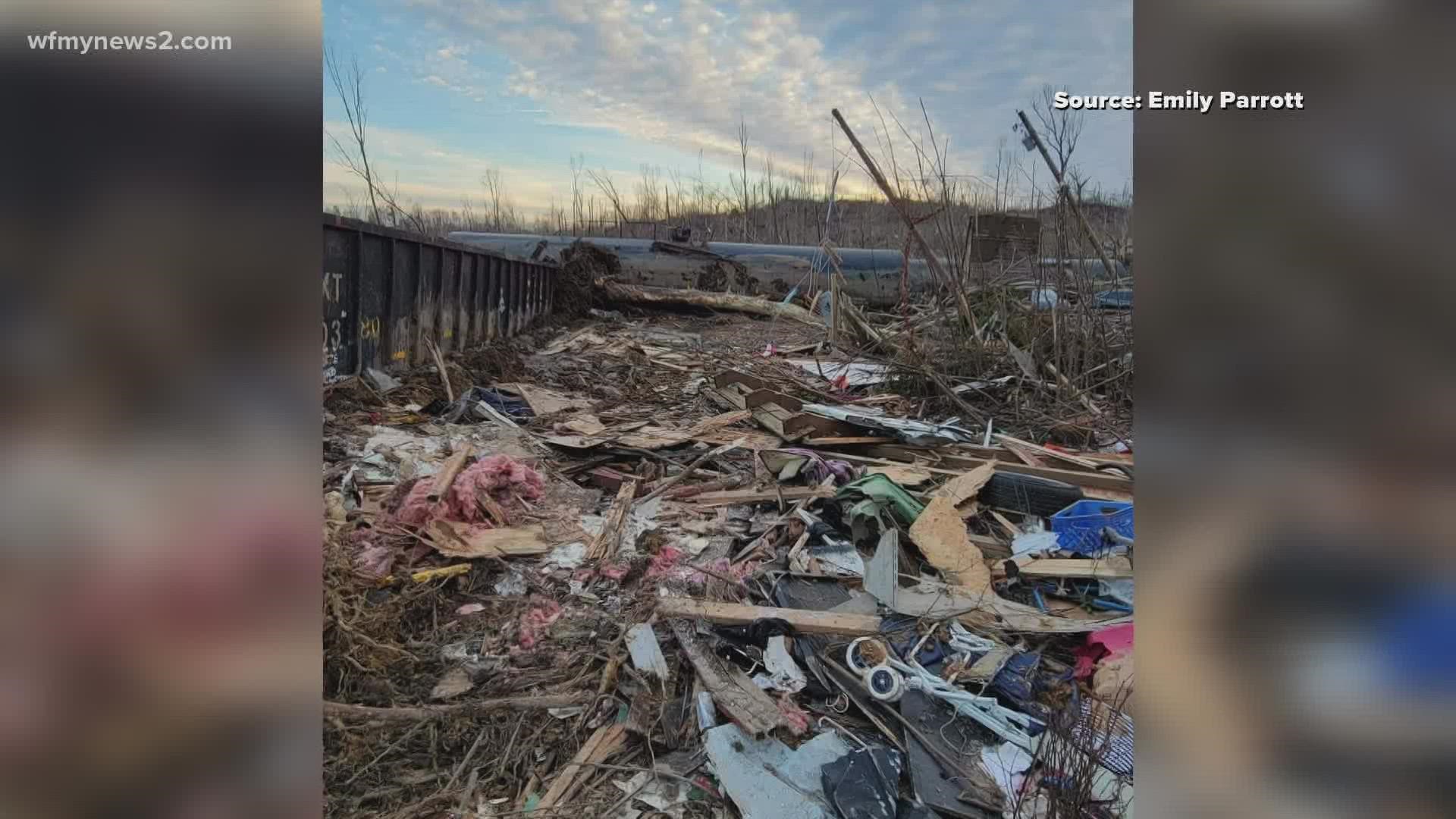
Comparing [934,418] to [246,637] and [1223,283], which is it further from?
[246,637]

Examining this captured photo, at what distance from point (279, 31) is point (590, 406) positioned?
700cm

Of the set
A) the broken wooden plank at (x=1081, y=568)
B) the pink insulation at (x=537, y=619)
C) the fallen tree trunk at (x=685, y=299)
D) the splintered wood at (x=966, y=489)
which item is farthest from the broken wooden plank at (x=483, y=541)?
the fallen tree trunk at (x=685, y=299)

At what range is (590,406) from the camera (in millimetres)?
7918

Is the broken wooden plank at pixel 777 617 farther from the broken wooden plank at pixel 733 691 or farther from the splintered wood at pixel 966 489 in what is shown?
the splintered wood at pixel 966 489

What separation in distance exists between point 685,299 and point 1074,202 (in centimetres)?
1035

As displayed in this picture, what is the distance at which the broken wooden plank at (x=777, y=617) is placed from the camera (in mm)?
3449

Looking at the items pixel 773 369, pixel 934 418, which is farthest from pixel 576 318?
pixel 934 418

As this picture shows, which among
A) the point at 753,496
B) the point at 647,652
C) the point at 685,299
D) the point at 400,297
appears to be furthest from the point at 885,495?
the point at 685,299

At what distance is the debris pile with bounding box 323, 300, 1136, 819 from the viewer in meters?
2.54

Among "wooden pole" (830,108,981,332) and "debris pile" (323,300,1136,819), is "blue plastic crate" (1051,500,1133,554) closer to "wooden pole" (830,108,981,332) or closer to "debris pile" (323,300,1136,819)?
"debris pile" (323,300,1136,819)

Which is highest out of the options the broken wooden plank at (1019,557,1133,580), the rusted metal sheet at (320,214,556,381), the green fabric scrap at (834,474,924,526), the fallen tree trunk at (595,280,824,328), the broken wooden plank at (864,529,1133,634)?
the fallen tree trunk at (595,280,824,328)

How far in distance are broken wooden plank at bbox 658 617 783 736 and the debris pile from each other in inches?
0.5

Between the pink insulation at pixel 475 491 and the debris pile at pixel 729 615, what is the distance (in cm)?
2

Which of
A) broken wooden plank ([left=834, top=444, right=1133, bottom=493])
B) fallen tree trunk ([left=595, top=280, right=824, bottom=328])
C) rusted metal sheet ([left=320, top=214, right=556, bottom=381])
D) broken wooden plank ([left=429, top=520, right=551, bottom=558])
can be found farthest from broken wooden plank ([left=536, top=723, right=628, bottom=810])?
fallen tree trunk ([left=595, top=280, right=824, bottom=328])
